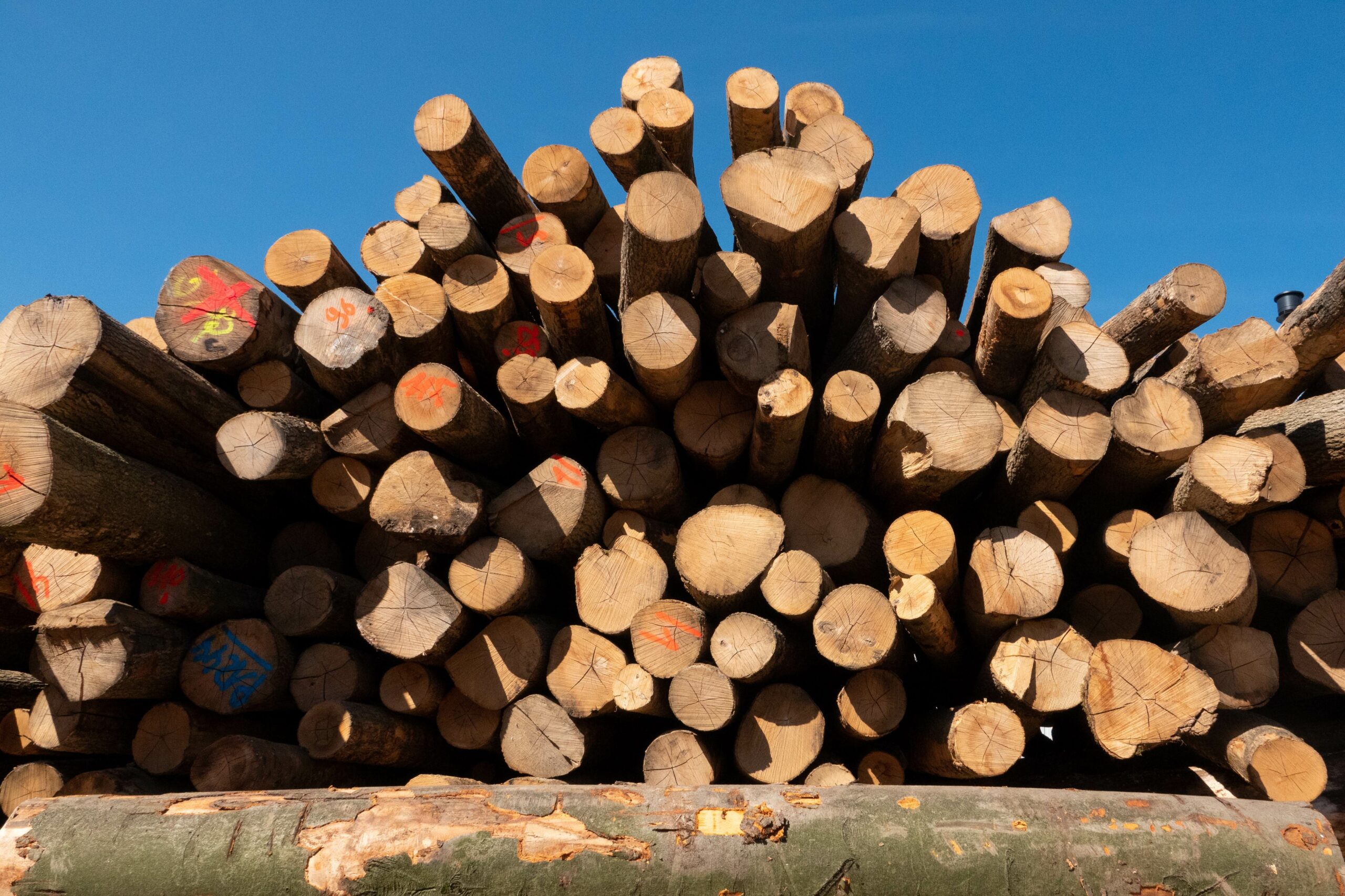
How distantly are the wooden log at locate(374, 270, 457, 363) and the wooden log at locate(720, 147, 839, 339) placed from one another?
1.37m

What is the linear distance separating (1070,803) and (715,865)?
43.9 inches

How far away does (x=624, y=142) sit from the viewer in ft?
13.6

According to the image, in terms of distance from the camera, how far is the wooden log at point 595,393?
11.5ft

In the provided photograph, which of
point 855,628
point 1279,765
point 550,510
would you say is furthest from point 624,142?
point 1279,765

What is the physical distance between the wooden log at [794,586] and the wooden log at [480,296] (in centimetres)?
171

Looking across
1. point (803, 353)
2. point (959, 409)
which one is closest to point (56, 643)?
point (803, 353)

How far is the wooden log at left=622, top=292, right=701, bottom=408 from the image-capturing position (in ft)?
11.2

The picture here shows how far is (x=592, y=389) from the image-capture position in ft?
11.5

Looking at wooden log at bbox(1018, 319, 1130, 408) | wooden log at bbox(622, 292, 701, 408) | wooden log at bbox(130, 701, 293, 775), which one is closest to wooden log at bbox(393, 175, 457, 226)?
wooden log at bbox(622, 292, 701, 408)

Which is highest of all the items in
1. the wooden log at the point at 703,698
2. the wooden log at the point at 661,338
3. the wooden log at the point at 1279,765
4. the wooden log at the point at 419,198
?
the wooden log at the point at 419,198

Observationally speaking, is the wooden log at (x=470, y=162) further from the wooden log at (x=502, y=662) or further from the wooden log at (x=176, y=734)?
the wooden log at (x=176, y=734)

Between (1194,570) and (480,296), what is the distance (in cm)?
305

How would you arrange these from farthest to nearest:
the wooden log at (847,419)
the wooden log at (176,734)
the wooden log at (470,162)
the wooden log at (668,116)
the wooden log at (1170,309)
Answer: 1. the wooden log at (668,116)
2. the wooden log at (470,162)
3. the wooden log at (1170,309)
4. the wooden log at (176,734)
5. the wooden log at (847,419)

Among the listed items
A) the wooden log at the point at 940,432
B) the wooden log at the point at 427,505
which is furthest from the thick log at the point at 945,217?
the wooden log at the point at 427,505
